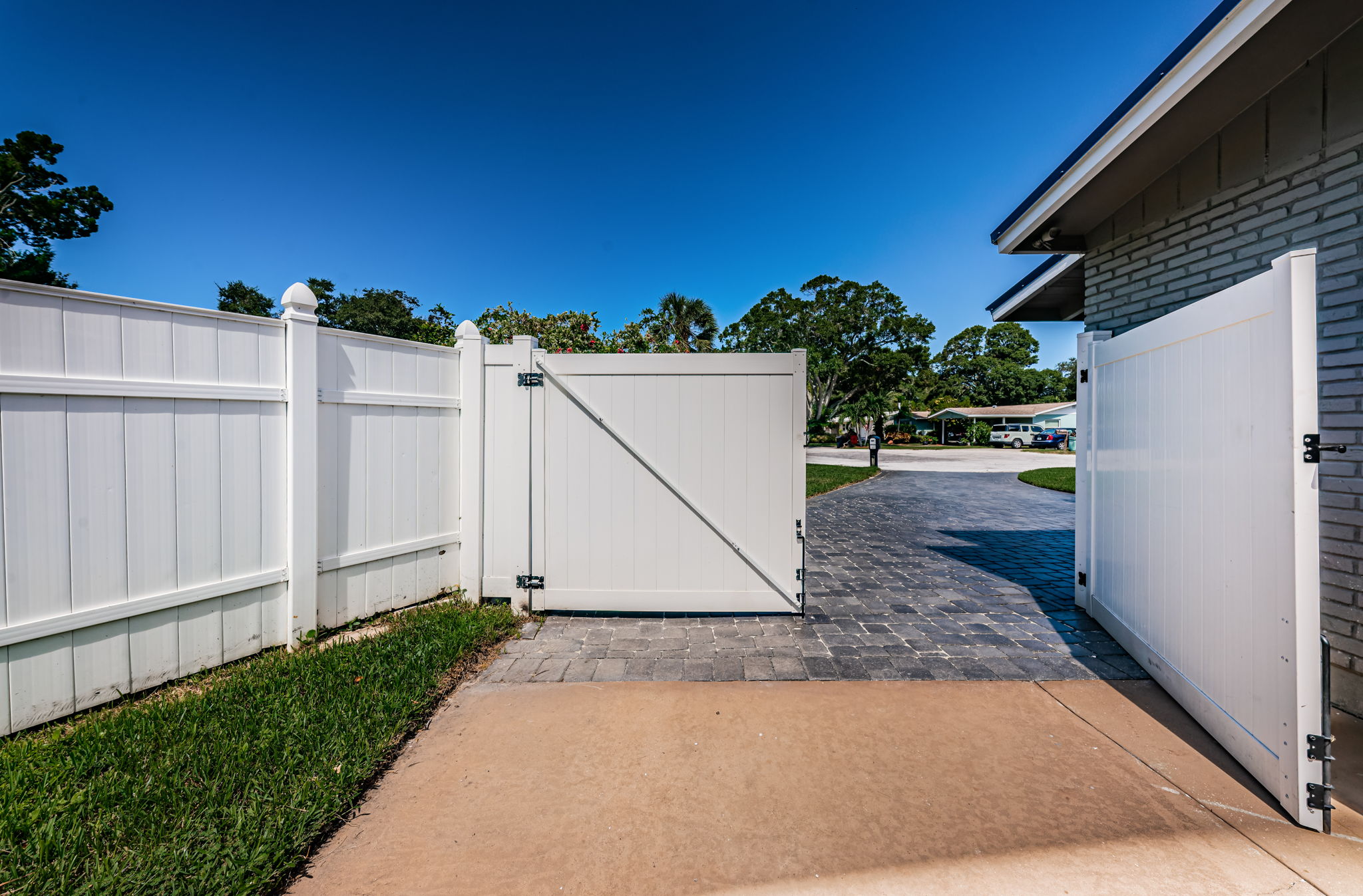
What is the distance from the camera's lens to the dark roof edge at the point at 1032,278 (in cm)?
526

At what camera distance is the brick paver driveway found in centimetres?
323

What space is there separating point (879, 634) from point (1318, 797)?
6.87 feet

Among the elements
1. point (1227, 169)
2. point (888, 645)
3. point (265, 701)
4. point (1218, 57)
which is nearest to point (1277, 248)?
point (1227, 169)

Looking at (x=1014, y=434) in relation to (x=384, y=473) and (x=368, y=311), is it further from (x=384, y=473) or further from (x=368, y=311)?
(x=368, y=311)

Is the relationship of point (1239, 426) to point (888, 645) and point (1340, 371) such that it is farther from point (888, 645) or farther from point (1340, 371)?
point (888, 645)

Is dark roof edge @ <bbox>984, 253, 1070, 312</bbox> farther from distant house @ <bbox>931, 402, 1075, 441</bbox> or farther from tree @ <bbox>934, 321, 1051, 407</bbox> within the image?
tree @ <bbox>934, 321, 1051, 407</bbox>

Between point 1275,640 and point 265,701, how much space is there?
4.45 m

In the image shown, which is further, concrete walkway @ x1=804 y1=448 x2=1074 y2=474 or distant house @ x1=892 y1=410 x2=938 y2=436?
distant house @ x1=892 y1=410 x2=938 y2=436

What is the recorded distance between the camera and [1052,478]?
48.8 feet

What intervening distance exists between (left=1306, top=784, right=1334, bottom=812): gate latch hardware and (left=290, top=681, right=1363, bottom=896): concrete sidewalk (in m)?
0.10

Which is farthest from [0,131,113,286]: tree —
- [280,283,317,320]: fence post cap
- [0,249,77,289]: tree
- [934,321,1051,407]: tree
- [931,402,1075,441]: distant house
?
[934,321,1051,407]: tree

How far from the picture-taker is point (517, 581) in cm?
417

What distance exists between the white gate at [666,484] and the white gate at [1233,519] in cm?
211

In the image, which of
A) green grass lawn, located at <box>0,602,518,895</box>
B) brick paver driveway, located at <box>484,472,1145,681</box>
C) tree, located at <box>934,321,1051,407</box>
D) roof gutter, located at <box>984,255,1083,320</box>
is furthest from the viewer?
tree, located at <box>934,321,1051,407</box>
